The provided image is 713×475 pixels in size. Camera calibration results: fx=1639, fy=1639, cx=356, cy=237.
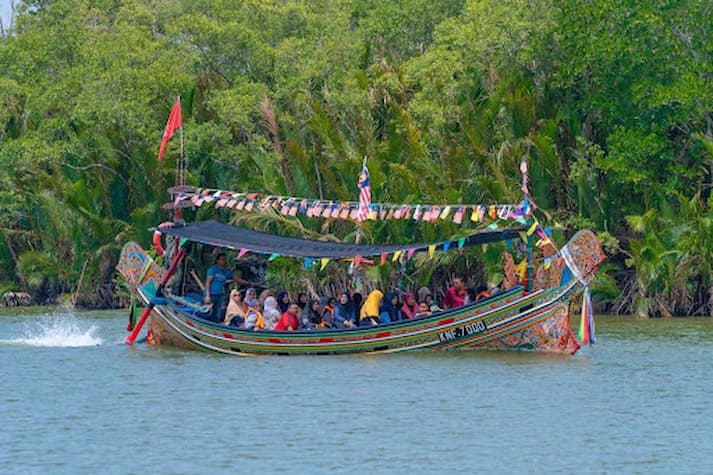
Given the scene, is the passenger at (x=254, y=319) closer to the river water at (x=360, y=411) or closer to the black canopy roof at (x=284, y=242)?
the river water at (x=360, y=411)

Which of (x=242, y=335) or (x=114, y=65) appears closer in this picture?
(x=242, y=335)

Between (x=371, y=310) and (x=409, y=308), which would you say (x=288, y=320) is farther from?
(x=409, y=308)

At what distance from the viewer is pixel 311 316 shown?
30.6 metres

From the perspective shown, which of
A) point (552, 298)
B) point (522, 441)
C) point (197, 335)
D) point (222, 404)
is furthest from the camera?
point (197, 335)

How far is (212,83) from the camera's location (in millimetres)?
48312

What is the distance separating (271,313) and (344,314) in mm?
1380

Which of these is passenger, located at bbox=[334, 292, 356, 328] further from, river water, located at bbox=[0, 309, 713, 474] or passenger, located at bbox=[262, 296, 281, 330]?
passenger, located at bbox=[262, 296, 281, 330]

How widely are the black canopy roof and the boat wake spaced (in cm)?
332

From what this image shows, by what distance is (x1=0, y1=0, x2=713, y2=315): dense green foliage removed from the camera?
3938cm

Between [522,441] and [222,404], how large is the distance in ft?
17.3

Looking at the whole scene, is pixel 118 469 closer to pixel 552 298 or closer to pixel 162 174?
pixel 552 298

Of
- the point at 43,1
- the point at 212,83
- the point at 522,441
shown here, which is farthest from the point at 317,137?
the point at 522,441

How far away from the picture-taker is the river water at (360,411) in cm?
1897

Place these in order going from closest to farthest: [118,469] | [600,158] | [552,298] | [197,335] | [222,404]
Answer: [118,469], [222,404], [552,298], [197,335], [600,158]
